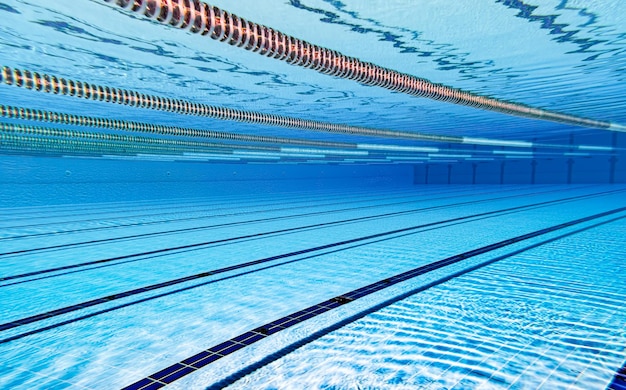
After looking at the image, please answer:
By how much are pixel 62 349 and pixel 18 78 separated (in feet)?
12.1

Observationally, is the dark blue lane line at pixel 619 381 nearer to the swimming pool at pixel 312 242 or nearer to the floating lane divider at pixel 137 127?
the swimming pool at pixel 312 242

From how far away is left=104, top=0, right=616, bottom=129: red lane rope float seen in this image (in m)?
2.69

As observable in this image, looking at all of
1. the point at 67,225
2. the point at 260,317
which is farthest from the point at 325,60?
the point at 67,225

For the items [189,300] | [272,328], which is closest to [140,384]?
[272,328]

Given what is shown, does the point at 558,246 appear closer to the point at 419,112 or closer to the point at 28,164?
the point at 419,112

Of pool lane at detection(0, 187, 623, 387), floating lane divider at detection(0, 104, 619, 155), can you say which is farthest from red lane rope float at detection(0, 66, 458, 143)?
pool lane at detection(0, 187, 623, 387)

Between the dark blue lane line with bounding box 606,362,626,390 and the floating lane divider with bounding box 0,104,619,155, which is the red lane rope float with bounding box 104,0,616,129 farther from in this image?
the floating lane divider with bounding box 0,104,619,155

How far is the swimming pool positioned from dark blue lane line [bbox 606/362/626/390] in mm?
16

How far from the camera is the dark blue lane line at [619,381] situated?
191cm

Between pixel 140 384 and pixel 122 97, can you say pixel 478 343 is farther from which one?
pixel 122 97

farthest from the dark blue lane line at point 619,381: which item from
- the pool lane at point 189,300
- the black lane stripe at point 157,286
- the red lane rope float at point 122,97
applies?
the red lane rope float at point 122,97

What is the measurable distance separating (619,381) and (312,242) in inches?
162

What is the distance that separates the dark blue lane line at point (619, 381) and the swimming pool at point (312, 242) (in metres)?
0.02

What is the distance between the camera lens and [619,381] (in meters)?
1.96
